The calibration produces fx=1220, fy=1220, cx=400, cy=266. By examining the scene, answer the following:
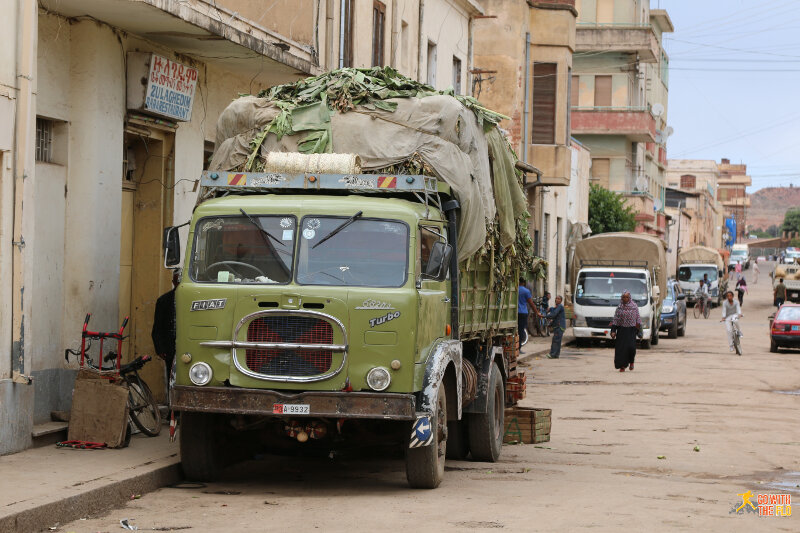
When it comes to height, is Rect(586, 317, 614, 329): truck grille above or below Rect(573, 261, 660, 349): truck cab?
below

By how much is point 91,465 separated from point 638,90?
65.0 meters

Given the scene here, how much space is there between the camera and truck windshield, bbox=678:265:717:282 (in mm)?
67938

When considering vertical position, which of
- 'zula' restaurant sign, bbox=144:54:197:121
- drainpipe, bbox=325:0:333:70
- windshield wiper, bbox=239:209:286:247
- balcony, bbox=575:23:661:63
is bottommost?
windshield wiper, bbox=239:209:286:247

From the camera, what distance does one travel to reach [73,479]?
9758 mm

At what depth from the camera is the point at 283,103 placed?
12008 millimetres

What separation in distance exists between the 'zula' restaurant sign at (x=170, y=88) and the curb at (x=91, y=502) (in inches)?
196

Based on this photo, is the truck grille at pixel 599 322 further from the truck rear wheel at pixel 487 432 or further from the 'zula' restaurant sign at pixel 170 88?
the truck rear wheel at pixel 487 432

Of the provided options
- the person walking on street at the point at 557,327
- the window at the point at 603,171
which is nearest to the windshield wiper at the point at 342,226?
the person walking on street at the point at 557,327

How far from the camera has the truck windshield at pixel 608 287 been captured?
A: 117 ft

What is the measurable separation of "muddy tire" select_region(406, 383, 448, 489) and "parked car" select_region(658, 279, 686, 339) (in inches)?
1209

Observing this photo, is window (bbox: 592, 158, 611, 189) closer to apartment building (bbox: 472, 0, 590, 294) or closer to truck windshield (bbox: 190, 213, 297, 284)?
apartment building (bbox: 472, 0, 590, 294)

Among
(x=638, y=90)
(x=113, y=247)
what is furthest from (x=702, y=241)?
(x=113, y=247)

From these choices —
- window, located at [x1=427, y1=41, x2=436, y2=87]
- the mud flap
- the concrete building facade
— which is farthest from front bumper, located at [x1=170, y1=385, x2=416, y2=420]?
window, located at [x1=427, y1=41, x2=436, y2=87]

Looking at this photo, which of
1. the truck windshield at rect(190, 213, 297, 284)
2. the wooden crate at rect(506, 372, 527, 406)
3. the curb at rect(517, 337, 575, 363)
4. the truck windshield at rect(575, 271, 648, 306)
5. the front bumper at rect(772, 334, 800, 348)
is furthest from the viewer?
the truck windshield at rect(575, 271, 648, 306)
